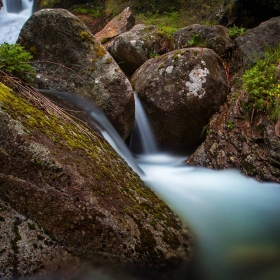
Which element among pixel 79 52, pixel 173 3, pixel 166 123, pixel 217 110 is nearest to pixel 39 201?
pixel 79 52

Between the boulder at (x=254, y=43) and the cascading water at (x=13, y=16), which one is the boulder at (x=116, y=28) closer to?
the boulder at (x=254, y=43)

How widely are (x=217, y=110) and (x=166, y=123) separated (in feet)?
3.31

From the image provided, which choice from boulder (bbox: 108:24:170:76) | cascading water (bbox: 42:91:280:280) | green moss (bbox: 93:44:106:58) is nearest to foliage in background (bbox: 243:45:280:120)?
cascading water (bbox: 42:91:280:280)

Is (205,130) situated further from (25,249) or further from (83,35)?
(25,249)

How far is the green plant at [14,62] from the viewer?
3210mm

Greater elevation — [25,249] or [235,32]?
[235,32]

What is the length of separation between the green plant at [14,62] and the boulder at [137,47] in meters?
3.93

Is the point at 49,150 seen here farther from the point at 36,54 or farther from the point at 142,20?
the point at 142,20

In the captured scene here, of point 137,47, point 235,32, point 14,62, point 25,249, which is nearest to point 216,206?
point 25,249

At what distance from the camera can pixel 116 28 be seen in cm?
960

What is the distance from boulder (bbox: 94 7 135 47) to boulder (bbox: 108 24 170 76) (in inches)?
77.5

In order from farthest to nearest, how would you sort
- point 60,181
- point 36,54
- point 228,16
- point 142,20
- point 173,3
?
point 173,3 → point 142,20 → point 228,16 → point 36,54 → point 60,181

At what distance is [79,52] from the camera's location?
4.67m

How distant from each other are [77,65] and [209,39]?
10.3ft
